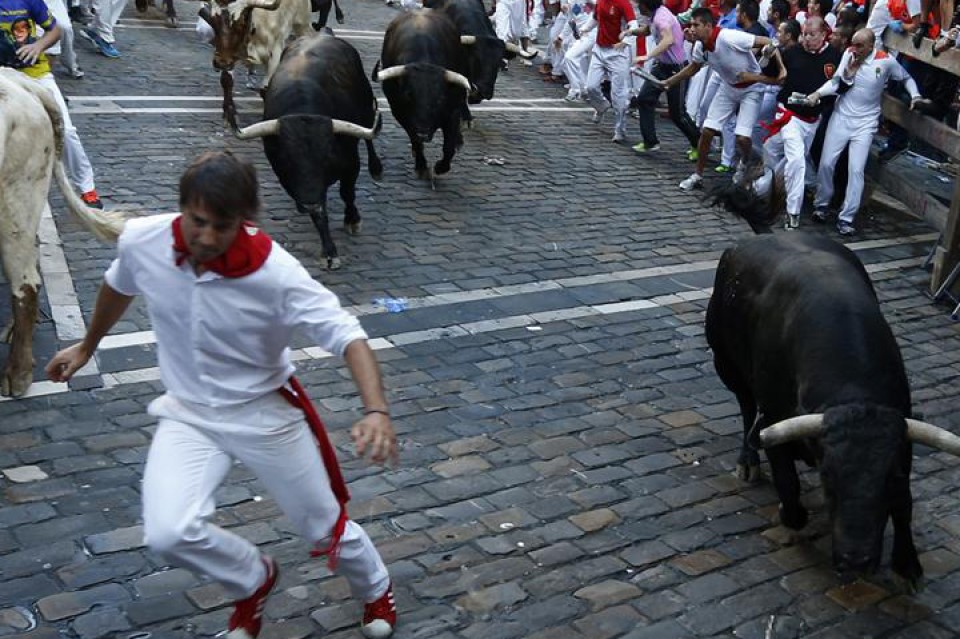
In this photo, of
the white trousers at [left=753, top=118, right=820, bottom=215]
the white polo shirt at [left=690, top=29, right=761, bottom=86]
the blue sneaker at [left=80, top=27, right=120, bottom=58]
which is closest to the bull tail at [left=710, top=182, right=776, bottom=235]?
the white trousers at [left=753, top=118, right=820, bottom=215]

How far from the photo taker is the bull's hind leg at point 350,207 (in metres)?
10.1

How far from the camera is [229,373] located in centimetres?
402

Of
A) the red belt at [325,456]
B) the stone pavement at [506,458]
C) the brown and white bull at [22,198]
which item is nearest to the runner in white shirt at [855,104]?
the stone pavement at [506,458]

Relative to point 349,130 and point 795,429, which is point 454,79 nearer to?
point 349,130

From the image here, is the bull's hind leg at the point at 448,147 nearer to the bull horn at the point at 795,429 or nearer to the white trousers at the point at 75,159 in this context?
the white trousers at the point at 75,159

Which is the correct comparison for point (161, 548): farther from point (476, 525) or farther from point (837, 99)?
point (837, 99)

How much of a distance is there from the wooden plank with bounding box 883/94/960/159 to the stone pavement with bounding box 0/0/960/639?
1.19 m

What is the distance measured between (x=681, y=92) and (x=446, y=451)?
30.0 ft

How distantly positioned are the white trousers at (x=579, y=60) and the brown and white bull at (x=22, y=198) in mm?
10068

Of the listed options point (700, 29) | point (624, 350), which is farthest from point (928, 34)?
point (624, 350)

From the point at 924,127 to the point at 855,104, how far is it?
0.83 meters

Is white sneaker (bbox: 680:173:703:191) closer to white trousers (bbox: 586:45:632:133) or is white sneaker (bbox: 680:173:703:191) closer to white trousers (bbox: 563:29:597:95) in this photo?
white trousers (bbox: 586:45:632:133)

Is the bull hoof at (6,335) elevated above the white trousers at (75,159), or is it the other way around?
the white trousers at (75,159)

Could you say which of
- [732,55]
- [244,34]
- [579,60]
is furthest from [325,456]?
[579,60]
